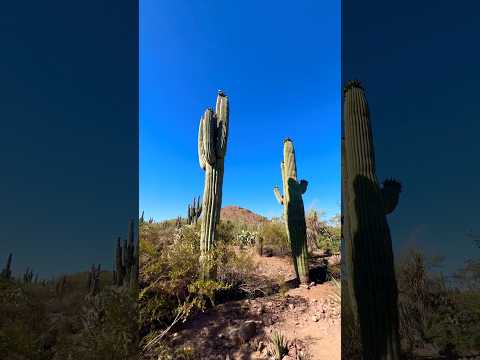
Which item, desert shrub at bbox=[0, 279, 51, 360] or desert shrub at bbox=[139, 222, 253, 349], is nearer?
desert shrub at bbox=[0, 279, 51, 360]

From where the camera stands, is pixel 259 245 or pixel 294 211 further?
pixel 259 245

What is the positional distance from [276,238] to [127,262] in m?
5.40

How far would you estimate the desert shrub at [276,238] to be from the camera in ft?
30.7

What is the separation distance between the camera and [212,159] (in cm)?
639

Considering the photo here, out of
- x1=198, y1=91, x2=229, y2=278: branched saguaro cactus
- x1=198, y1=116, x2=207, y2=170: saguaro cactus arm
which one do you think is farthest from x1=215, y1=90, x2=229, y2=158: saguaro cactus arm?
x1=198, y1=116, x2=207, y2=170: saguaro cactus arm

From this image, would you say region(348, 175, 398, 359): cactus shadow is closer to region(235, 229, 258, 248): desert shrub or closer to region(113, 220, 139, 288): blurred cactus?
region(113, 220, 139, 288): blurred cactus

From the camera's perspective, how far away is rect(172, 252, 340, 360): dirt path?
4.52 meters

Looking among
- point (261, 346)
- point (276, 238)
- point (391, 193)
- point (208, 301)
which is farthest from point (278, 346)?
point (276, 238)

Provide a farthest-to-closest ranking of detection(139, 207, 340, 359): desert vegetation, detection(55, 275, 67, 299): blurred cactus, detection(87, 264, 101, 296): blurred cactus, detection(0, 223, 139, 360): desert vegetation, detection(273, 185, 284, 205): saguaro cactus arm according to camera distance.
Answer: detection(273, 185, 284, 205): saguaro cactus arm, detection(139, 207, 340, 359): desert vegetation, detection(87, 264, 101, 296): blurred cactus, detection(55, 275, 67, 299): blurred cactus, detection(0, 223, 139, 360): desert vegetation

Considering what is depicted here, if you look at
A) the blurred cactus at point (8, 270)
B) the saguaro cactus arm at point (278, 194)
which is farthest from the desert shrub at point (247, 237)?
the blurred cactus at point (8, 270)

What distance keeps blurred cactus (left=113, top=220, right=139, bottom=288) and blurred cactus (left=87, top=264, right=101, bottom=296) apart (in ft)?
2.16

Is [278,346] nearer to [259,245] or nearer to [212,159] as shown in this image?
[212,159]

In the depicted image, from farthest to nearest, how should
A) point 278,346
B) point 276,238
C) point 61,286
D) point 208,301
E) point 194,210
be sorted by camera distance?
1. point 194,210
2. point 276,238
3. point 208,301
4. point 278,346
5. point 61,286

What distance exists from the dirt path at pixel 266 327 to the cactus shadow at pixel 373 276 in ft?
4.25
